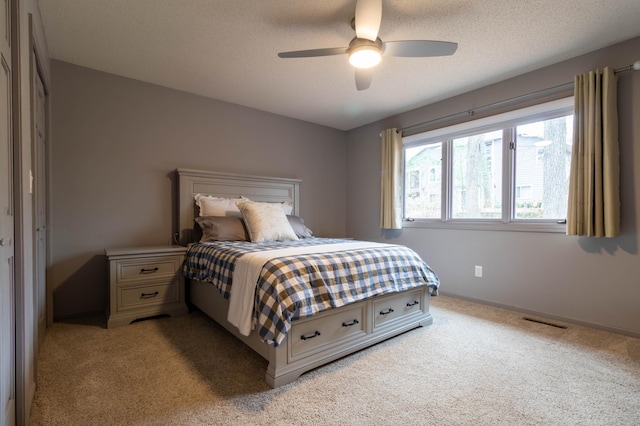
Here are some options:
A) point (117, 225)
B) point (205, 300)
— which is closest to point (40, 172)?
point (117, 225)

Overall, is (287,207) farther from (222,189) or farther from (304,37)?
(304,37)

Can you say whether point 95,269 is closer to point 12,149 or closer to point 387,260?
point 12,149

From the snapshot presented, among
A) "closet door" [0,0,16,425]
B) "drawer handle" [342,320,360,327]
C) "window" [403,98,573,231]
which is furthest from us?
"window" [403,98,573,231]

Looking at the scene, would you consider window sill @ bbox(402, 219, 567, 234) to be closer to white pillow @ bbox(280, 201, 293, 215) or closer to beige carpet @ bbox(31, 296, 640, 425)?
beige carpet @ bbox(31, 296, 640, 425)

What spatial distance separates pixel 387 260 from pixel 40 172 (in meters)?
2.85

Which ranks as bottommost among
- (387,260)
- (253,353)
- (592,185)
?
(253,353)

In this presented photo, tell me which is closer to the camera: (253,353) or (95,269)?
(253,353)

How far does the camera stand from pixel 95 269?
2.86 m

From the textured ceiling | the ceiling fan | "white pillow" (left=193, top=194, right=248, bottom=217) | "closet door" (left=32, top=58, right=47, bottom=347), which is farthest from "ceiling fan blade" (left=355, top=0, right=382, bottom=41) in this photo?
"closet door" (left=32, top=58, right=47, bottom=347)

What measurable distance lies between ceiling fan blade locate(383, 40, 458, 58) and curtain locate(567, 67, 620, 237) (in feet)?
4.67

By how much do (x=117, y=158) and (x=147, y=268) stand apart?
3.85 ft

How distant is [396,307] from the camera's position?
7.83 feet

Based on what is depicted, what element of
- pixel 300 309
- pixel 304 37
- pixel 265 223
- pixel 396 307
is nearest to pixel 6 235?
pixel 300 309

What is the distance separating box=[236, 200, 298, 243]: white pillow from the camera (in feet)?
9.62
